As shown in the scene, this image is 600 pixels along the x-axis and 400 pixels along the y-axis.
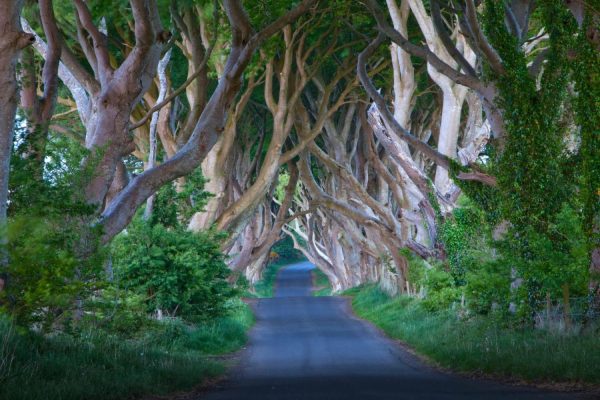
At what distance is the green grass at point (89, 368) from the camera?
9202 mm

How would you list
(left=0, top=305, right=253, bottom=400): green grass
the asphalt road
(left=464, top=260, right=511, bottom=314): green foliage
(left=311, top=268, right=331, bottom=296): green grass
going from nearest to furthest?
(left=0, top=305, right=253, bottom=400): green grass < the asphalt road < (left=464, top=260, right=511, bottom=314): green foliage < (left=311, top=268, right=331, bottom=296): green grass

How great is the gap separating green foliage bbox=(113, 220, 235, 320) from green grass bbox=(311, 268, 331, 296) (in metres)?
35.8

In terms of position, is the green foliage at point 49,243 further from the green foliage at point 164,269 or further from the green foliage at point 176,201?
the green foliage at point 176,201

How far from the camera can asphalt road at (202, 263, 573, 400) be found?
11195 millimetres

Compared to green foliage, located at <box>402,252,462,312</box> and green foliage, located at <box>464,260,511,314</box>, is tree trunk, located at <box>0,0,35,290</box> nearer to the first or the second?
green foliage, located at <box>464,260,511,314</box>

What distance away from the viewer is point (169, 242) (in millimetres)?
19766

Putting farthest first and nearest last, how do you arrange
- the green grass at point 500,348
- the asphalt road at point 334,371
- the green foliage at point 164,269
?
the green foliage at point 164,269
the green grass at point 500,348
the asphalt road at point 334,371

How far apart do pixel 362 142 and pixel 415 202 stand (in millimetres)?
10384

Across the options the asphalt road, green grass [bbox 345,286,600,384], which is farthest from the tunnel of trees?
the asphalt road

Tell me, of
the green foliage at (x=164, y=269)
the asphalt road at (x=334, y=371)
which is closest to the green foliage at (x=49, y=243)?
the asphalt road at (x=334, y=371)

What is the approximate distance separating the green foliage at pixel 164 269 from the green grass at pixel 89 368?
285 cm

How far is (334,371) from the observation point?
49.3ft

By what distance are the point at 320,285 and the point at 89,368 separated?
56156 mm

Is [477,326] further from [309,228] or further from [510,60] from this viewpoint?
[309,228]
